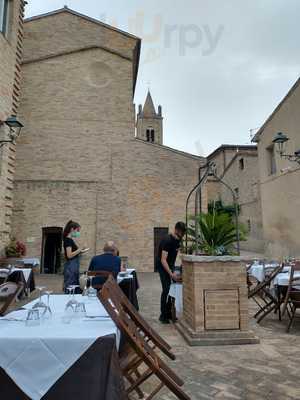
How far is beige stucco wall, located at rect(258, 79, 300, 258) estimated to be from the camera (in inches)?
494

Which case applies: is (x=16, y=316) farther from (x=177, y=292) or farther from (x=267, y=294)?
(x=267, y=294)

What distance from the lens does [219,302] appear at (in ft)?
12.7

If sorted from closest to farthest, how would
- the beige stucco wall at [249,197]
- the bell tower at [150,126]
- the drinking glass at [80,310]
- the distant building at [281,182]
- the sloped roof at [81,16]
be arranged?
the drinking glass at [80,310] → the distant building at [281,182] → the sloped roof at [81,16] → the beige stucco wall at [249,197] → the bell tower at [150,126]

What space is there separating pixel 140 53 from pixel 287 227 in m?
13.5

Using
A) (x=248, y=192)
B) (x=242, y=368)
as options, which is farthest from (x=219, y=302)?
(x=248, y=192)

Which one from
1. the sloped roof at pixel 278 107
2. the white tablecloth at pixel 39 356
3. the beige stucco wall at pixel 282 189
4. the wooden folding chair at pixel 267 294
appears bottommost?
the wooden folding chair at pixel 267 294

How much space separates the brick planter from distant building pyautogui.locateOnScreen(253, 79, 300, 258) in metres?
9.80

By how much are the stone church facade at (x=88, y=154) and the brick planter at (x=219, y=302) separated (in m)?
10.0

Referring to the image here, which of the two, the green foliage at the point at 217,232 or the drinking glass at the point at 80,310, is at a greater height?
the green foliage at the point at 217,232

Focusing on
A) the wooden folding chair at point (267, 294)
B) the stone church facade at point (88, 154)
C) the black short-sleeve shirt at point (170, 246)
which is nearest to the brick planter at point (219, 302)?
the black short-sleeve shirt at point (170, 246)

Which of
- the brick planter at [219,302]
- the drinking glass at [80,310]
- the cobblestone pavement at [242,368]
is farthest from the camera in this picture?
the brick planter at [219,302]

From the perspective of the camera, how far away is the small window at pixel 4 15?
10.4 m

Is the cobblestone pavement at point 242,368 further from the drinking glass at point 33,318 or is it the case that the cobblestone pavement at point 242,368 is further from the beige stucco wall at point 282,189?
the beige stucco wall at point 282,189

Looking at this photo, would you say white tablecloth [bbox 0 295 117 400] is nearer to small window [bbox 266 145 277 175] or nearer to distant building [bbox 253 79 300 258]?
distant building [bbox 253 79 300 258]
